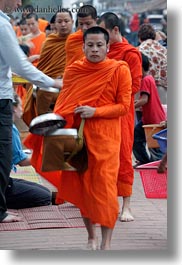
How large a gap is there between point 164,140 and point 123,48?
0.97 metres

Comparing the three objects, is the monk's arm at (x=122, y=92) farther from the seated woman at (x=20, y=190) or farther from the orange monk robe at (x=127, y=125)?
the seated woman at (x=20, y=190)

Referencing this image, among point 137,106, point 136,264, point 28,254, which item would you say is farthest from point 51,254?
point 137,106

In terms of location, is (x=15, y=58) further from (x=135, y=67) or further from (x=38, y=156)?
(x=135, y=67)

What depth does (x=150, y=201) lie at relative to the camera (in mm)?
7336

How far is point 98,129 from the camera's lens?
5.29m

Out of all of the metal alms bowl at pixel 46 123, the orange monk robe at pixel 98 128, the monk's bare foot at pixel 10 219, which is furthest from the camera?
the monk's bare foot at pixel 10 219

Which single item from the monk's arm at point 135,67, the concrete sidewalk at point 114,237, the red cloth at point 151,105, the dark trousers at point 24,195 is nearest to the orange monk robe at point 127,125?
the monk's arm at point 135,67

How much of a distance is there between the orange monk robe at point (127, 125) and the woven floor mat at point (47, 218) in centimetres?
46

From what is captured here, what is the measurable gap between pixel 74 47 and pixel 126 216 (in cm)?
139

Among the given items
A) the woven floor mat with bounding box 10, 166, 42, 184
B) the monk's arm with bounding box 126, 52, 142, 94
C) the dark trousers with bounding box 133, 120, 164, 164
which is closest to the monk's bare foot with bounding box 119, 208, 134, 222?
the monk's arm with bounding box 126, 52, 142, 94

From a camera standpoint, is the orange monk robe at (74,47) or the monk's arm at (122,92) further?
the orange monk robe at (74,47)

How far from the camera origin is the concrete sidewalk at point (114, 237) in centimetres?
552

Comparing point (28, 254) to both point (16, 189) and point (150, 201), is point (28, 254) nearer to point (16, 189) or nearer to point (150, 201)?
point (16, 189)

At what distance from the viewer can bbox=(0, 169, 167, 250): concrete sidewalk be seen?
552 centimetres
